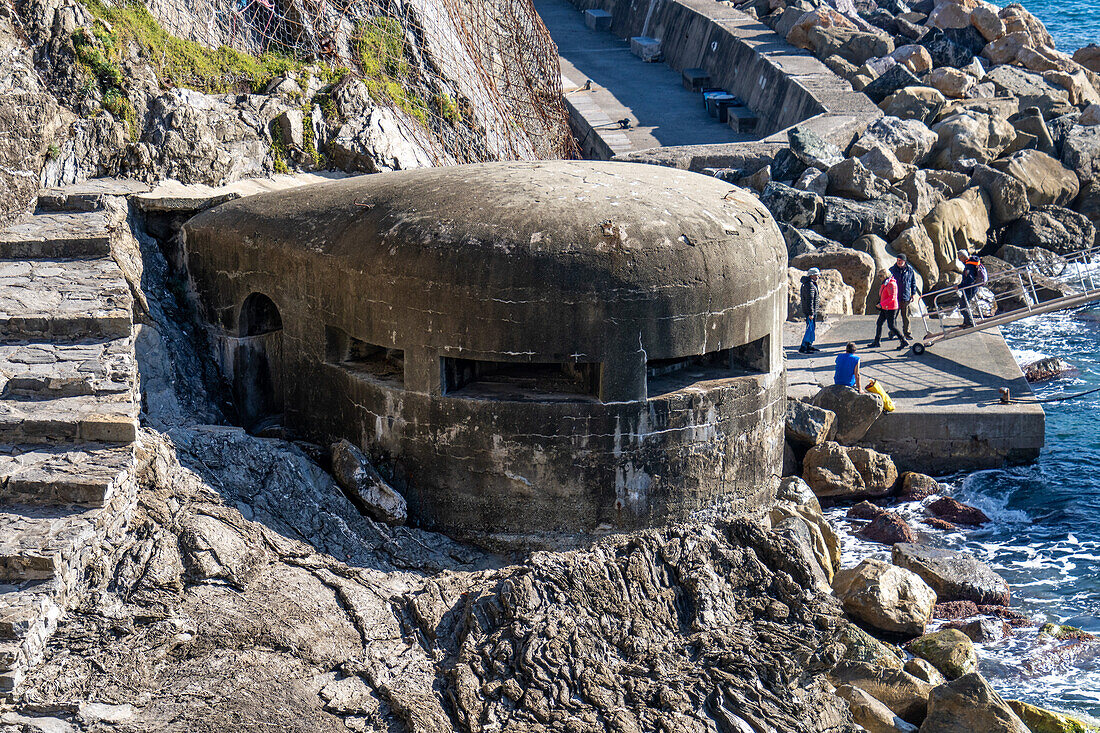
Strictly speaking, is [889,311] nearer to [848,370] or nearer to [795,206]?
[848,370]

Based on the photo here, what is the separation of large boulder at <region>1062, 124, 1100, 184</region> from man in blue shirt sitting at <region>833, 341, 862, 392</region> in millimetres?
12912

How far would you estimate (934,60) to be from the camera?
32.1 m

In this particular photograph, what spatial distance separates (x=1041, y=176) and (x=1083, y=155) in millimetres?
1870

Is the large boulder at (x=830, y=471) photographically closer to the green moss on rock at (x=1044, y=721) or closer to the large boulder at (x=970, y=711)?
the green moss on rock at (x=1044, y=721)

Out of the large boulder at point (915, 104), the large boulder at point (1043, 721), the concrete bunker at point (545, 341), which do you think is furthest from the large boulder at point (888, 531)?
the large boulder at point (915, 104)

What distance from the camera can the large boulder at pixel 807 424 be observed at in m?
14.8

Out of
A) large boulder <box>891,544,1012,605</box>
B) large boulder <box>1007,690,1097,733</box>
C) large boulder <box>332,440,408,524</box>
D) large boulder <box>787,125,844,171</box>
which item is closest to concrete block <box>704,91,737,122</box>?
large boulder <box>787,125,844,171</box>

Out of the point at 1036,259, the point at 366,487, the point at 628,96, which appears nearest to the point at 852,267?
the point at 1036,259

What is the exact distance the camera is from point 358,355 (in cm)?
1231

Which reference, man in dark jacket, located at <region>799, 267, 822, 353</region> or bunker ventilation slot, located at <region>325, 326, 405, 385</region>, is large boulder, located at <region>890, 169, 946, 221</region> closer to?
man in dark jacket, located at <region>799, 267, 822, 353</region>

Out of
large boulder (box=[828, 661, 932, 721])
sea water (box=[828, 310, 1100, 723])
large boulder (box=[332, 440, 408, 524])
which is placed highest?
large boulder (box=[332, 440, 408, 524])

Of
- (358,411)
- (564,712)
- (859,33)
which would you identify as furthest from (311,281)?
(859,33)

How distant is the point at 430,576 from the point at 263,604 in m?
1.85

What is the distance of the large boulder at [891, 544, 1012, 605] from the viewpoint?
42.1ft
